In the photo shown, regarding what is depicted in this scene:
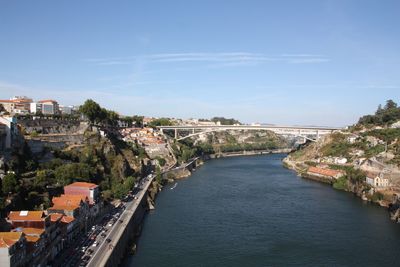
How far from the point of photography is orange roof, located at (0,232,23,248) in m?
9.73

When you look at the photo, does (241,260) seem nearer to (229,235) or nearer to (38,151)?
(229,235)

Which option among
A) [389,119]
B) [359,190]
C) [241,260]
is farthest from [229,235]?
[389,119]

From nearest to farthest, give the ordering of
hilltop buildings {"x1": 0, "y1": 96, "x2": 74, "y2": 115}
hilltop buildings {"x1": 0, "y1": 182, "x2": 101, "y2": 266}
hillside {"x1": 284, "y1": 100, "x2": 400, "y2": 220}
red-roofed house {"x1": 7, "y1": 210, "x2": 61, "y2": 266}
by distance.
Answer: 1. hilltop buildings {"x1": 0, "y1": 182, "x2": 101, "y2": 266}
2. red-roofed house {"x1": 7, "y1": 210, "x2": 61, "y2": 266}
3. hillside {"x1": 284, "y1": 100, "x2": 400, "y2": 220}
4. hilltop buildings {"x1": 0, "y1": 96, "x2": 74, "y2": 115}

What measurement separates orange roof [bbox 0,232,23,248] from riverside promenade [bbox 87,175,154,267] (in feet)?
7.02

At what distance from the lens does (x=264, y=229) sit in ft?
56.9

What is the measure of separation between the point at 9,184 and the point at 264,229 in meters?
9.88

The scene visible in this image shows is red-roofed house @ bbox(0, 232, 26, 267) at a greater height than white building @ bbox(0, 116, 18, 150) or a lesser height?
lesser

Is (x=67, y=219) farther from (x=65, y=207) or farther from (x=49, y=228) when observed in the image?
(x=49, y=228)

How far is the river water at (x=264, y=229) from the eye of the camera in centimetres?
1416

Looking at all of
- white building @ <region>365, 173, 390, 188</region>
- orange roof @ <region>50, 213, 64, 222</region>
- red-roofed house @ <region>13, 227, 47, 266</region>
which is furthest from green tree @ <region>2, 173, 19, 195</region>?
white building @ <region>365, 173, 390, 188</region>

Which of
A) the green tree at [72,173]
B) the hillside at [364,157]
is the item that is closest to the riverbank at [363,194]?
the hillside at [364,157]

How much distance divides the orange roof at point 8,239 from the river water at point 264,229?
425cm

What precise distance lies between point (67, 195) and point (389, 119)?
3077cm

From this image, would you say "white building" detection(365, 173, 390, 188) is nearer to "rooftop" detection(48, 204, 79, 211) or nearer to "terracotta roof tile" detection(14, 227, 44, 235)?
"rooftop" detection(48, 204, 79, 211)
